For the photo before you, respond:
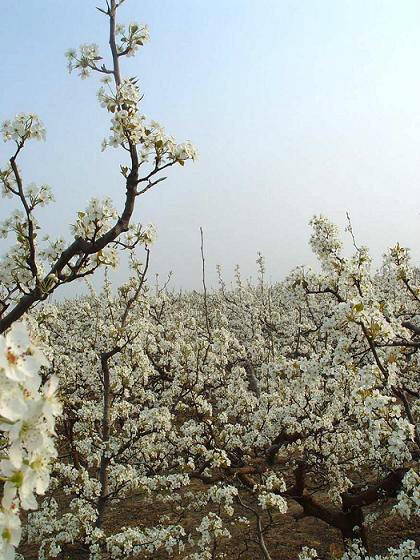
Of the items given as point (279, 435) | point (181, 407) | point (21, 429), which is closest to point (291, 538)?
point (279, 435)

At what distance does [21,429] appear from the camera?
1493mm

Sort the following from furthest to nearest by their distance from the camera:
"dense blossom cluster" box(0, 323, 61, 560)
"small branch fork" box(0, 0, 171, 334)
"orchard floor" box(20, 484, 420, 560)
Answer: "orchard floor" box(20, 484, 420, 560) < "small branch fork" box(0, 0, 171, 334) < "dense blossom cluster" box(0, 323, 61, 560)

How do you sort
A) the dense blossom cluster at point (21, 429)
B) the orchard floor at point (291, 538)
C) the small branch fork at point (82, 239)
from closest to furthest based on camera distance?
the dense blossom cluster at point (21, 429) → the small branch fork at point (82, 239) → the orchard floor at point (291, 538)

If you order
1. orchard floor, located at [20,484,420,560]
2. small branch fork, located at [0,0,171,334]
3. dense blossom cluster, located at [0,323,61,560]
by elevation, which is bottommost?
orchard floor, located at [20,484,420,560]

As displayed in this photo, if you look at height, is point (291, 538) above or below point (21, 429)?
below

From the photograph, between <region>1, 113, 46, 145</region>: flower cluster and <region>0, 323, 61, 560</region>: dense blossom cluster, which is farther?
<region>1, 113, 46, 145</region>: flower cluster

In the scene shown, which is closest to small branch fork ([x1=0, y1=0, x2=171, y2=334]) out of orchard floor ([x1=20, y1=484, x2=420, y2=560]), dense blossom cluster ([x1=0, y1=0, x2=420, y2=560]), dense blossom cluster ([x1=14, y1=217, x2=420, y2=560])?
dense blossom cluster ([x1=0, y1=0, x2=420, y2=560])

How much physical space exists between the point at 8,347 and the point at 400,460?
19.2 ft

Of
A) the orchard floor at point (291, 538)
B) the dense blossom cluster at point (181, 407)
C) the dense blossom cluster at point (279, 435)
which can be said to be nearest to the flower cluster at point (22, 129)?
the dense blossom cluster at point (181, 407)

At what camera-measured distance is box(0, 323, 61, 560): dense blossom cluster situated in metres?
1.45

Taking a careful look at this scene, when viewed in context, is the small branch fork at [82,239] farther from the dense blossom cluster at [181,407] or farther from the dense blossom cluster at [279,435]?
the dense blossom cluster at [279,435]

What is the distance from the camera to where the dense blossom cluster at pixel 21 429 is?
145 cm

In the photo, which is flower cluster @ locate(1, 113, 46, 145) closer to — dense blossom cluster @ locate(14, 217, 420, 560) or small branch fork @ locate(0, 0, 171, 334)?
small branch fork @ locate(0, 0, 171, 334)

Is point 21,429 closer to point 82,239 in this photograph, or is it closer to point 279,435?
point 82,239
